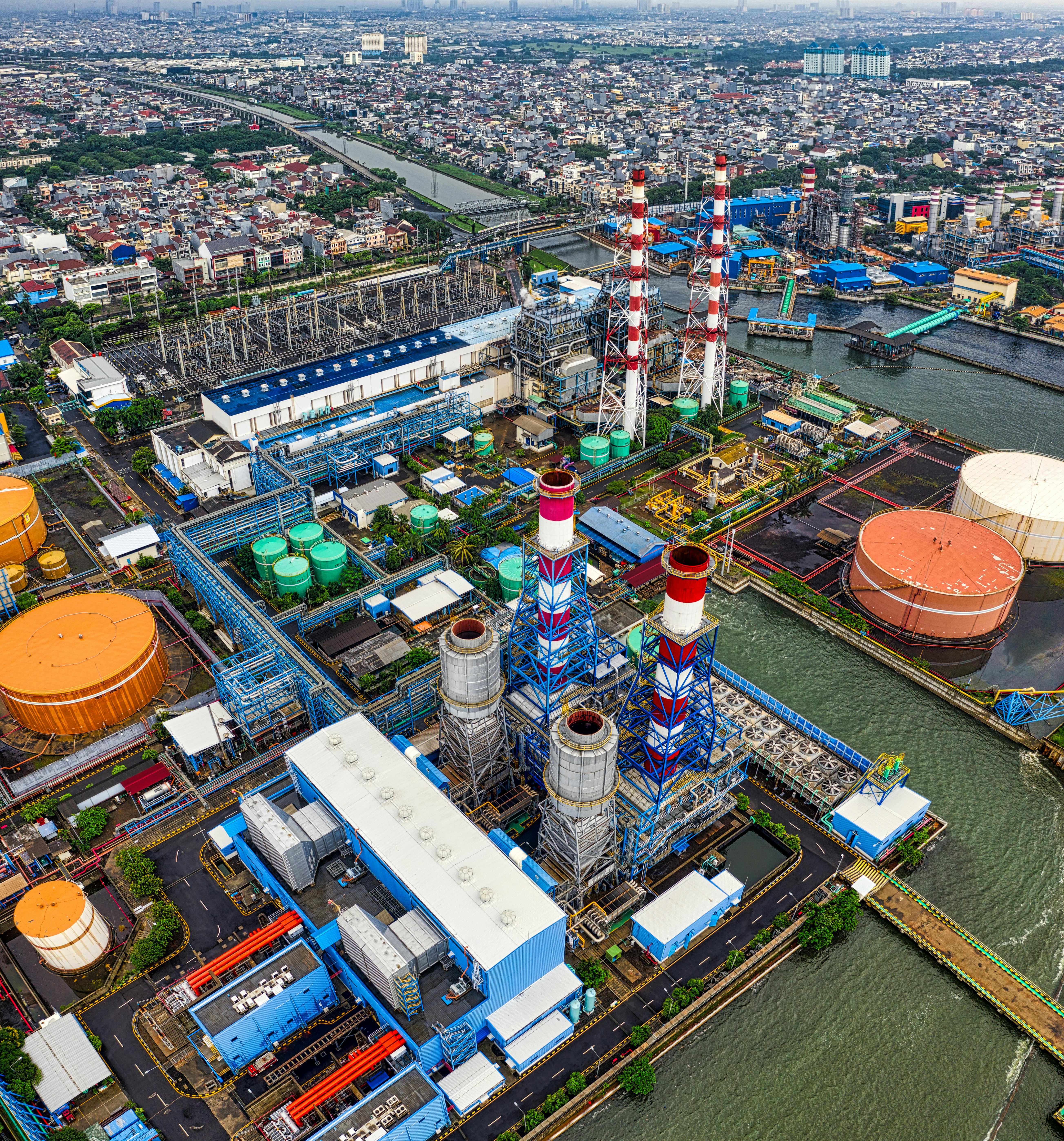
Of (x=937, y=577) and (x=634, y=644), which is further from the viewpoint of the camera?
(x=937, y=577)

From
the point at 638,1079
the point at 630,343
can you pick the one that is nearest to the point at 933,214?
the point at 630,343

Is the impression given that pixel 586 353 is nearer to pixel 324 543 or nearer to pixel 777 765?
pixel 324 543

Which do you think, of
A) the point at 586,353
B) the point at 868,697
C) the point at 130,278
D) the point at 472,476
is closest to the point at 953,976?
the point at 868,697

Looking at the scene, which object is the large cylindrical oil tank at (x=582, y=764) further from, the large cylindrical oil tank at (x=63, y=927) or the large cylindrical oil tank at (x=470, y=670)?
the large cylindrical oil tank at (x=63, y=927)

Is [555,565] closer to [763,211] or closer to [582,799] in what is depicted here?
[582,799]

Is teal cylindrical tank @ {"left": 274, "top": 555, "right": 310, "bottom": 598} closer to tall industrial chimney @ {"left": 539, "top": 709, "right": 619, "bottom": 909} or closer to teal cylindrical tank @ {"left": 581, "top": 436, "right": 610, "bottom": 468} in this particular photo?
tall industrial chimney @ {"left": 539, "top": 709, "right": 619, "bottom": 909}

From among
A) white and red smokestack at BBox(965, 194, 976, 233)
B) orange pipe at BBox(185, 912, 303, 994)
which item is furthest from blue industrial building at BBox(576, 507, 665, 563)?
white and red smokestack at BBox(965, 194, 976, 233)
